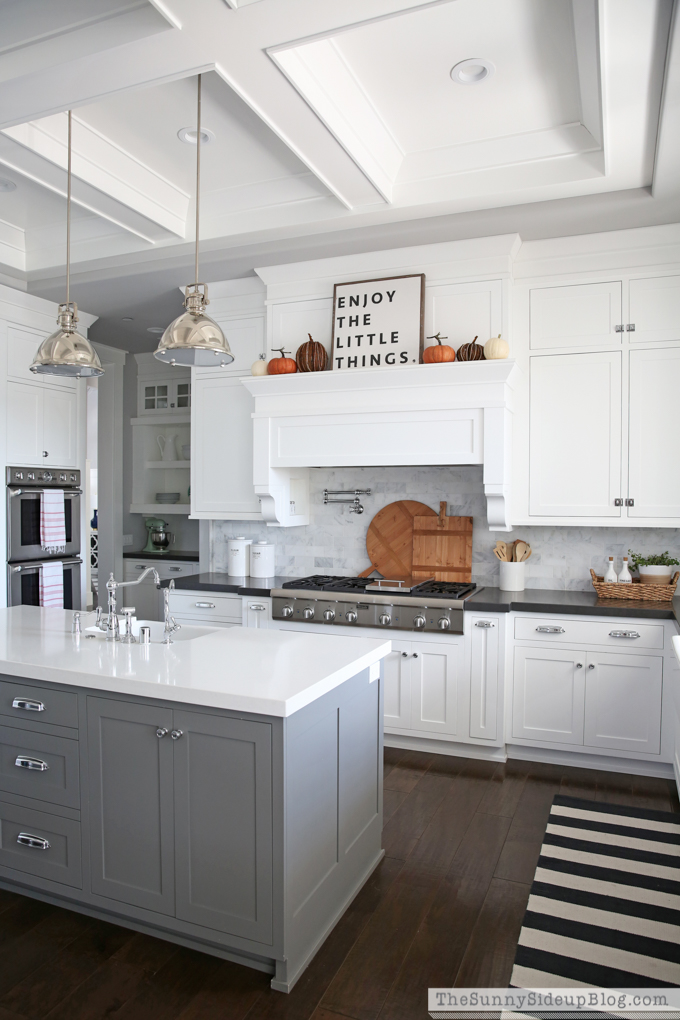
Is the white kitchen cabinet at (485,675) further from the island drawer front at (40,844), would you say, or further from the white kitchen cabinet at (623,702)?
the island drawer front at (40,844)

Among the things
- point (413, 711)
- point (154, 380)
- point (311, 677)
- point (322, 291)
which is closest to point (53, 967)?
point (311, 677)

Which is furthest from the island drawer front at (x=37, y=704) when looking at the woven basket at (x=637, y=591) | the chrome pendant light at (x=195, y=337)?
the woven basket at (x=637, y=591)

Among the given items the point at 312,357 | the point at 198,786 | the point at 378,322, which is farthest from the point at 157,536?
the point at 198,786

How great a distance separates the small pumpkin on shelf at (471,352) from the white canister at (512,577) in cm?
126

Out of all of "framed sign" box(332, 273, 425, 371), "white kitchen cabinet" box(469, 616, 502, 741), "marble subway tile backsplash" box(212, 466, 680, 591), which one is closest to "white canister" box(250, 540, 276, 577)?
"marble subway tile backsplash" box(212, 466, 680, 591)

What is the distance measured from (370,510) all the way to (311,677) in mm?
2635

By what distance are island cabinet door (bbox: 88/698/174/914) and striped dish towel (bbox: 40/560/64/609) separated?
295 cm

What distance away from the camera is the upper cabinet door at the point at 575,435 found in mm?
3953

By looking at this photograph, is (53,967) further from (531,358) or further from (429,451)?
(531,358)

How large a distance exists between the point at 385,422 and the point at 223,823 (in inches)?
103

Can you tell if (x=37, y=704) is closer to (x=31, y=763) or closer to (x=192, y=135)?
(x=31, y=763)

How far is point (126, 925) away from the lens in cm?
238

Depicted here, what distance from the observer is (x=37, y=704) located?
246 centimetres

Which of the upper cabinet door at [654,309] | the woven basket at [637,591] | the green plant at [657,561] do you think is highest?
the upper cabinet door at [654,309]
